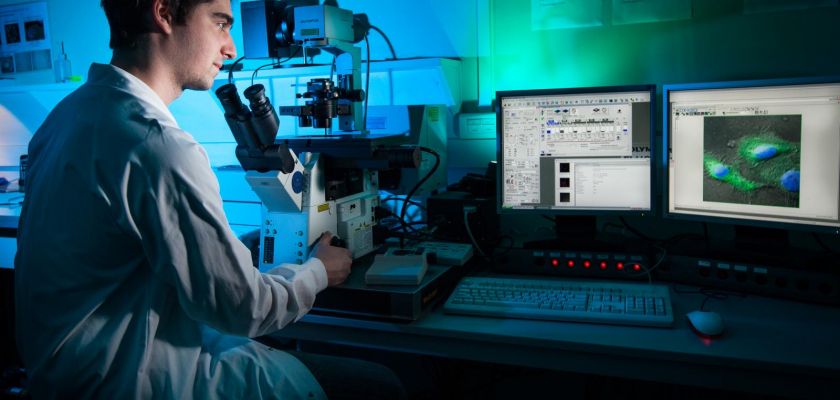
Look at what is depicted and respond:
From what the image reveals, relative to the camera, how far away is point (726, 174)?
1.55 metres

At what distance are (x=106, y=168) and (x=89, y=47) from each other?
228 centimetres

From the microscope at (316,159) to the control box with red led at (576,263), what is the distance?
15.2 inches

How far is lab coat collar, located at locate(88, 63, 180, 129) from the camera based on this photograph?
3.56 feet

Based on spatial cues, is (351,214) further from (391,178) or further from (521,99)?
(521,99)

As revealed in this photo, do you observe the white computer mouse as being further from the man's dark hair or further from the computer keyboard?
the man's dark hair

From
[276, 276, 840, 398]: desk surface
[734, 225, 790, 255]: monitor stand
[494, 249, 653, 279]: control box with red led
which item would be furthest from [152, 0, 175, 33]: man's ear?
[734, 225, 790, 255]: monitor stand

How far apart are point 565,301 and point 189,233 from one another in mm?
833

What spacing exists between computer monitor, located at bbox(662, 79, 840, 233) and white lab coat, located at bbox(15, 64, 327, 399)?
1.12 metres

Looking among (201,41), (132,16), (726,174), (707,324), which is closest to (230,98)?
(201,41)

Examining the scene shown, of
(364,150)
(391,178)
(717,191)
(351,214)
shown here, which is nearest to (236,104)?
(364,150)

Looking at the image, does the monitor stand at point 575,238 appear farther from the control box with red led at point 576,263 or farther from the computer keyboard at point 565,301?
the computer keyboard at point 565,301

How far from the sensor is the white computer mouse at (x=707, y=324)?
A: 123 cm

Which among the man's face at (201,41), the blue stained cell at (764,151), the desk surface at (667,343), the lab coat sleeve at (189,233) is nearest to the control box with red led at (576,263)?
the desk surface at (667,343)

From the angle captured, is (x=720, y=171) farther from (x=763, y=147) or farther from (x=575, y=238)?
(x=575, y=238)
